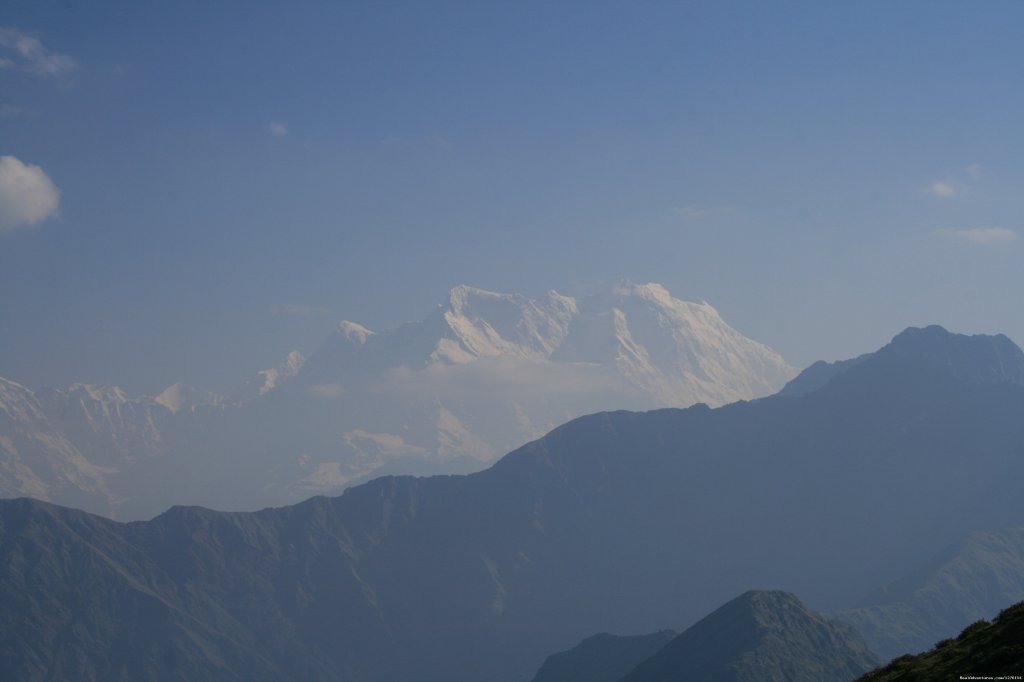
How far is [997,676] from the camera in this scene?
2507 inches

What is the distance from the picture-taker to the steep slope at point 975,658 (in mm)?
65312

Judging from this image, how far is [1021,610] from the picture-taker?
73438mm

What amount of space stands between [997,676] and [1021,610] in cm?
1177

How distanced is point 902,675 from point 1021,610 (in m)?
9.69

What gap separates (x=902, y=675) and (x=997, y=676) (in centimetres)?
1182

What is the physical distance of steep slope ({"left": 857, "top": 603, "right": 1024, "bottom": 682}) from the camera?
65312 millimetres

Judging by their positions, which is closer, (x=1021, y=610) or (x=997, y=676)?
(x=997, y=676)

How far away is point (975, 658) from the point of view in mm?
69312

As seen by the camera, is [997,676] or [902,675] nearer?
[997,676]

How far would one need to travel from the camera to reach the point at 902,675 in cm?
7481
